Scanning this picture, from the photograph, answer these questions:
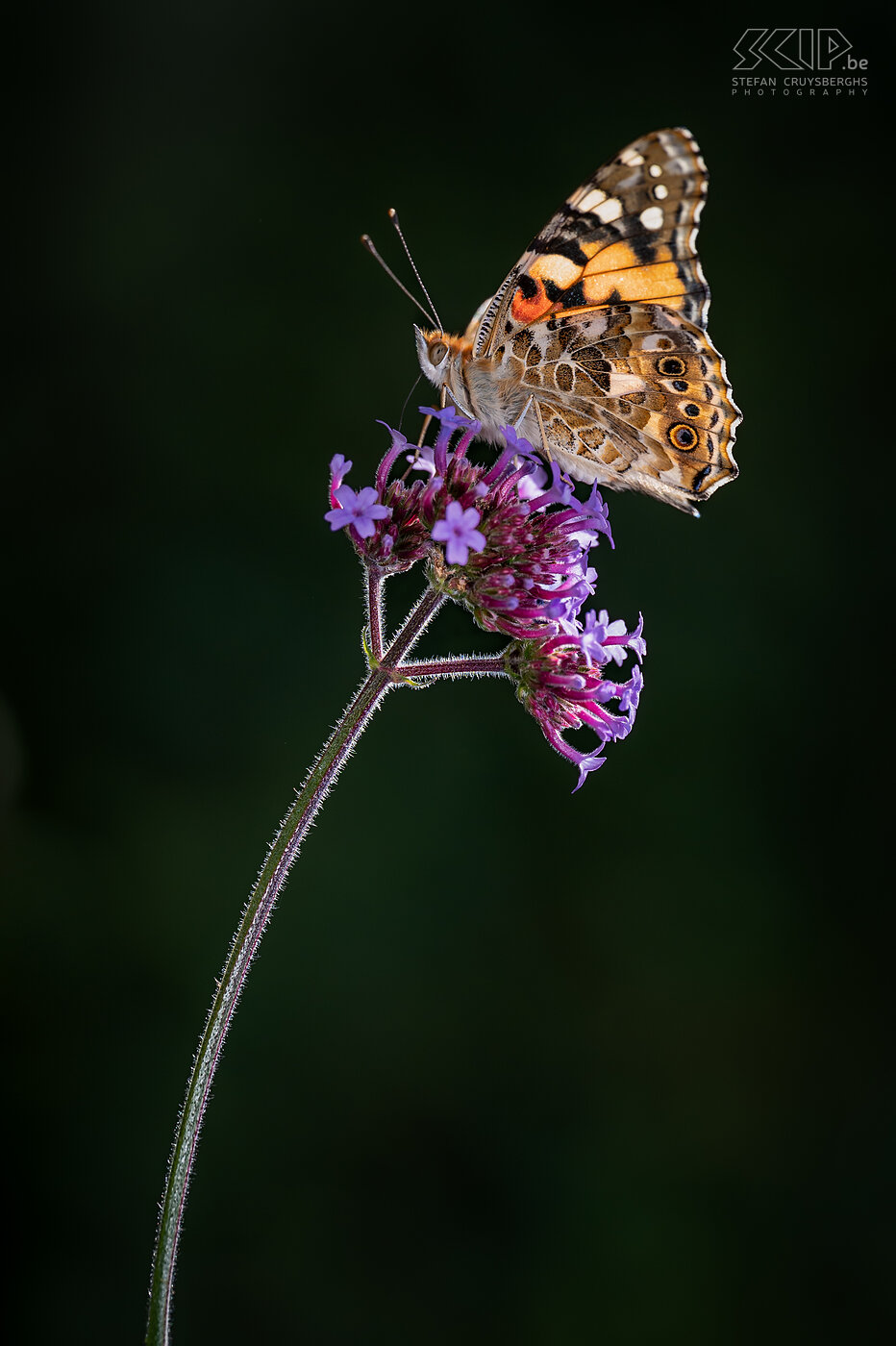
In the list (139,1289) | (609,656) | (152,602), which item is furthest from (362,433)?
(139,1289)

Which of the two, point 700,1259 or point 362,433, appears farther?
point 362,433

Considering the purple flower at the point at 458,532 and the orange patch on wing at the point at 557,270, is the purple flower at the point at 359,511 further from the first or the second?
the orange patch on wing at the point at 557,270

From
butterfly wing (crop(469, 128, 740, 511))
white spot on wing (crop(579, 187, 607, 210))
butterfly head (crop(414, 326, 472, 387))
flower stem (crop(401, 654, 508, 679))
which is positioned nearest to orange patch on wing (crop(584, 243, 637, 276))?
butterfly wing (crop(469, 128, 740, 511))

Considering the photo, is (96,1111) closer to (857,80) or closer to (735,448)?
(735,448)

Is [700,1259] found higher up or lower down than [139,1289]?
higher up

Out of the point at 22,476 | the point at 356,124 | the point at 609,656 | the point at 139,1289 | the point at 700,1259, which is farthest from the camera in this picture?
the point at 356,124

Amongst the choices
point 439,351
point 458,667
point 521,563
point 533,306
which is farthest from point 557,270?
point 458,667

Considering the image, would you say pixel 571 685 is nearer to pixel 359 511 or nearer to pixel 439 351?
pixel 359 511
